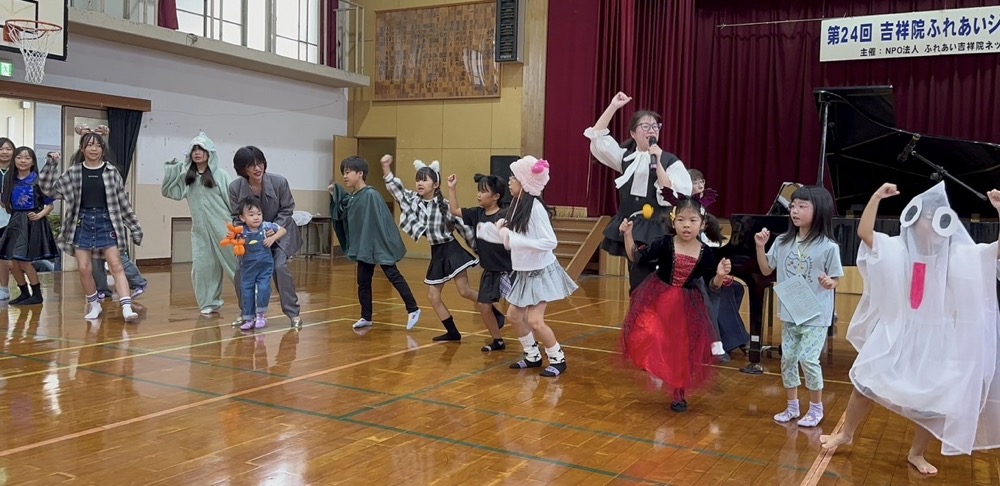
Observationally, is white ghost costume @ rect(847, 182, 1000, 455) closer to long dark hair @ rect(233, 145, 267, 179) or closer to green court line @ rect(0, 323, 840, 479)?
green court line @ rect(0, 323, 840, 479)

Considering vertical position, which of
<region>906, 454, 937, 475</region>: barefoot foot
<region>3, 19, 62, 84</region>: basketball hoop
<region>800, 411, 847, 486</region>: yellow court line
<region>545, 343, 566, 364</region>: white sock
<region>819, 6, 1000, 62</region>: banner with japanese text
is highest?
<region>819, 6, 1000, 62</region>: banner with japanese text

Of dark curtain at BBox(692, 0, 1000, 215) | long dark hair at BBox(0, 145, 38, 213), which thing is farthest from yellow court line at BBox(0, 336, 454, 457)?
dark curtain at BBox(692, 0, 1000, 215)

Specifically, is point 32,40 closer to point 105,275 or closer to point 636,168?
point 105,275

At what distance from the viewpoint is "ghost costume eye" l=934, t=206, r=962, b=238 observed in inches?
116

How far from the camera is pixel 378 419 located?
360cm

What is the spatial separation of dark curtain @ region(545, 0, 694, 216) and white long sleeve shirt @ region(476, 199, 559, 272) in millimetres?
7264

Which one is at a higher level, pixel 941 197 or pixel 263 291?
pixel 941 197

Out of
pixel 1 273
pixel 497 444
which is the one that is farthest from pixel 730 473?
pixel 1 273

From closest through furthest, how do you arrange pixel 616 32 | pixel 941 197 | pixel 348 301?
pixel 941 197 → pixel 348 301 → pixel 616 32

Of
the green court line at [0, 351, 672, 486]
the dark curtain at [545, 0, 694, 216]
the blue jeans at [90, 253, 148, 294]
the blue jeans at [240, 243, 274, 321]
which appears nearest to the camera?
the green court line at [0, 351, 672, 486]

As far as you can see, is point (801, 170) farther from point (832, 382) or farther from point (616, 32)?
point (832, 382)

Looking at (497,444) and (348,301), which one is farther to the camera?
(348,301)

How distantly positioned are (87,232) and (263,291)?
1380 millimetres

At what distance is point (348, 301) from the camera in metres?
7.82
